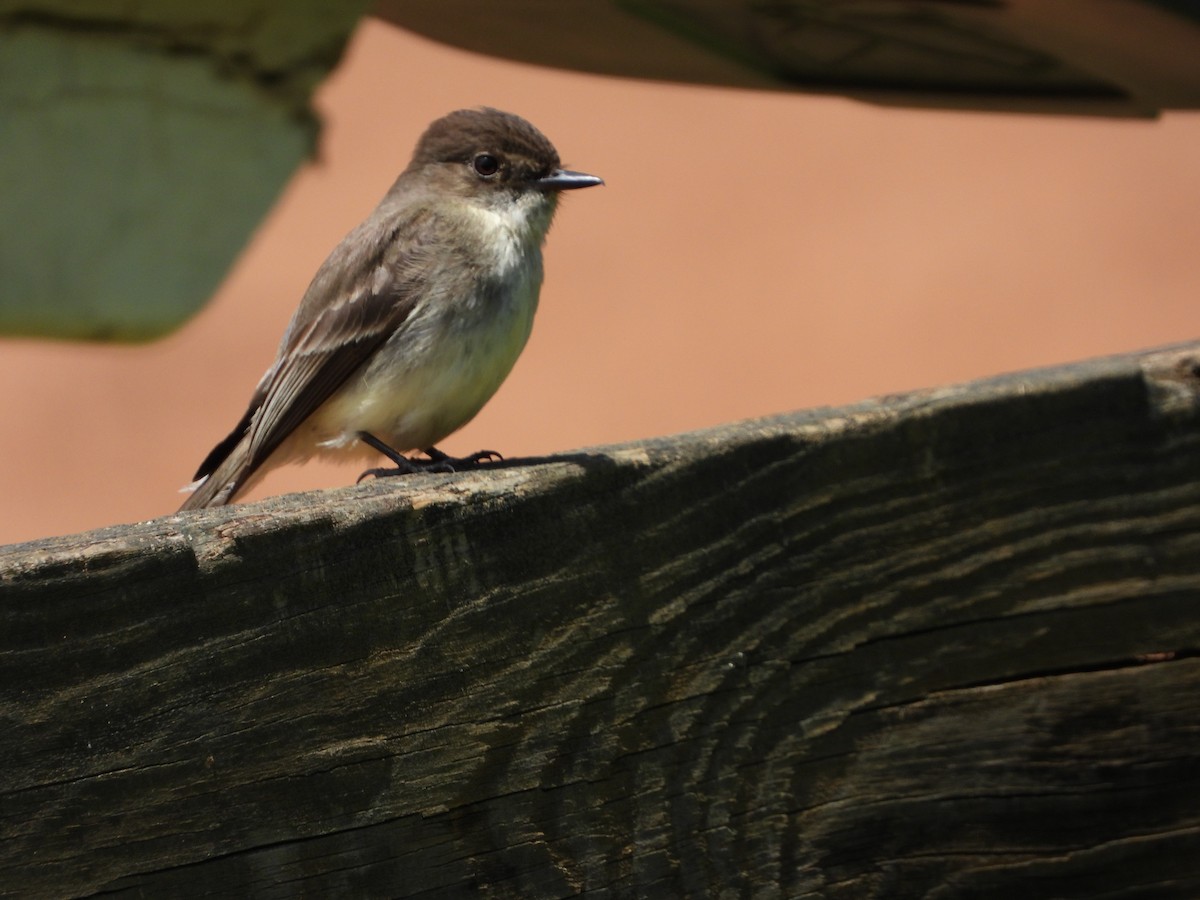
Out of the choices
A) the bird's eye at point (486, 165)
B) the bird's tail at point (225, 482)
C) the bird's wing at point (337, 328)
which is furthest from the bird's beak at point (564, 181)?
the bird's tail at point (225, 482)

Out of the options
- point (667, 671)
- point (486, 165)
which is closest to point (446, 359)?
point (486, 165)

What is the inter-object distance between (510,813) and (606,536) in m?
0.31

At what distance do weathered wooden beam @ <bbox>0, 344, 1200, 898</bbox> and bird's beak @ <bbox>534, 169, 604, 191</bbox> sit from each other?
8.53ft

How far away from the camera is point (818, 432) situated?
1.68 m

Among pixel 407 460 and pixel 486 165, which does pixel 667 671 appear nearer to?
pixel 407 460

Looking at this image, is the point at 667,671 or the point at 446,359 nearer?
the point at 667,671

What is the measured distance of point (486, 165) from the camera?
443 centimetres

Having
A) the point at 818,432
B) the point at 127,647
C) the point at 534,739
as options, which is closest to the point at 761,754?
the point at 534,739

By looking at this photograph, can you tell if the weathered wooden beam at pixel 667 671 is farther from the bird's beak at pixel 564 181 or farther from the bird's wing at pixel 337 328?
the bird's beak at pixel 564 181

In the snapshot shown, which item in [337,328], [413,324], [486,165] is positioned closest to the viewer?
[413,324]

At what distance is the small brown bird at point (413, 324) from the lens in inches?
150

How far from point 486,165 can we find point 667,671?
122 inches

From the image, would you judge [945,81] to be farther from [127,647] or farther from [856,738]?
[127,647]

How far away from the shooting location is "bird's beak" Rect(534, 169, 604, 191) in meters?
4.25
